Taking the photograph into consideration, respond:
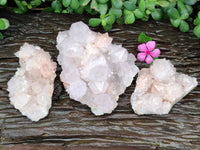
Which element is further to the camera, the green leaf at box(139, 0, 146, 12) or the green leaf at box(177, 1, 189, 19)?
the green leaf at box(177, 1, 189, 19)

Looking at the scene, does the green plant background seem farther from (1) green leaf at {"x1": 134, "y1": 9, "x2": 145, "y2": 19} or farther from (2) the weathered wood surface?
(2) the weathered wood surface

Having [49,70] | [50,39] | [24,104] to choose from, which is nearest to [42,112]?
[24,104]

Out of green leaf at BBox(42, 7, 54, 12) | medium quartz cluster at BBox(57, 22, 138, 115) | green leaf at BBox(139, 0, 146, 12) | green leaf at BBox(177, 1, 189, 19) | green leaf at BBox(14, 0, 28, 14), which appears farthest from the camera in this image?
green leaf at BBox(42, 7, 54, 12)

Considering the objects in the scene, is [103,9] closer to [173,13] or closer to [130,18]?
[130,18]

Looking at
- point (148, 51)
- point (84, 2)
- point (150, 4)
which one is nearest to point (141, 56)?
point (148, 51)

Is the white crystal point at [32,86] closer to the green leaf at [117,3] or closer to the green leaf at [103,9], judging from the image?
the green leaf at [103,9]

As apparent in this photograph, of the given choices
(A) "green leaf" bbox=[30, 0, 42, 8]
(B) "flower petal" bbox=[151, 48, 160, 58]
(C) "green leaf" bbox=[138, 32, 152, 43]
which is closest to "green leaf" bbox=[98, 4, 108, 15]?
(C) "green leaf" bbox=[138, 32, 152, 43]

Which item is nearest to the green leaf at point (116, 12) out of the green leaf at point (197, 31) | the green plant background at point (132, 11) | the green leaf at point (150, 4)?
the green plant background at point (132, 11)

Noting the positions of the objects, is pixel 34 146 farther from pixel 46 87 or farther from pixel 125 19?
pixel 125 19
